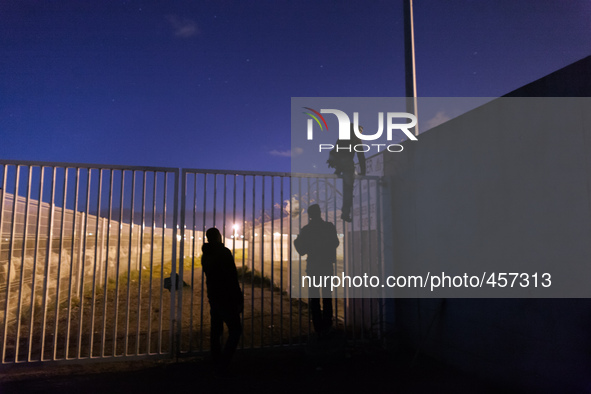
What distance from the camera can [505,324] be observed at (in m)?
3.52

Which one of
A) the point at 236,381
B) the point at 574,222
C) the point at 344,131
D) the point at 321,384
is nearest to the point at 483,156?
the point at 574,222

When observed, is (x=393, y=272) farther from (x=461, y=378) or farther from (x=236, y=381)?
(x=236, y=381)

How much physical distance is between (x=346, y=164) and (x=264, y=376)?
9.41 feet

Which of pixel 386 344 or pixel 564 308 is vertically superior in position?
pixel 564 308

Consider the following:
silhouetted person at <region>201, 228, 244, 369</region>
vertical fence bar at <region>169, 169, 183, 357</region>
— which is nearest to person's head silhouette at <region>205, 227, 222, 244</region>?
silhouetted person at <region>201, 228, 244, 369</region>

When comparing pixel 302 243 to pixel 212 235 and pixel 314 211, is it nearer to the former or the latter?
pixel 314 211

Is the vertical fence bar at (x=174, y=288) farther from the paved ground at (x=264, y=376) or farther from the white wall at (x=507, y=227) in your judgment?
Result: the white wall at (x=507, y=227)

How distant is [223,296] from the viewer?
3805 mm

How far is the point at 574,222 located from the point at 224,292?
3234mm

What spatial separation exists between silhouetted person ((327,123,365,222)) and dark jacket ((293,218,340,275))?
1.53ft

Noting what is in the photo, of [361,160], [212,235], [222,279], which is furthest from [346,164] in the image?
[222,279]

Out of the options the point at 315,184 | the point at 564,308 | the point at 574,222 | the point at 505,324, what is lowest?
the point at 505,324

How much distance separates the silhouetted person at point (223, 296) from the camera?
12.5ft

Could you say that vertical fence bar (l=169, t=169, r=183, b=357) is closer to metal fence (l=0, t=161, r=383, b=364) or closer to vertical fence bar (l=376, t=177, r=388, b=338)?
metal fence (l=0, t=161, r=383, b=364)
